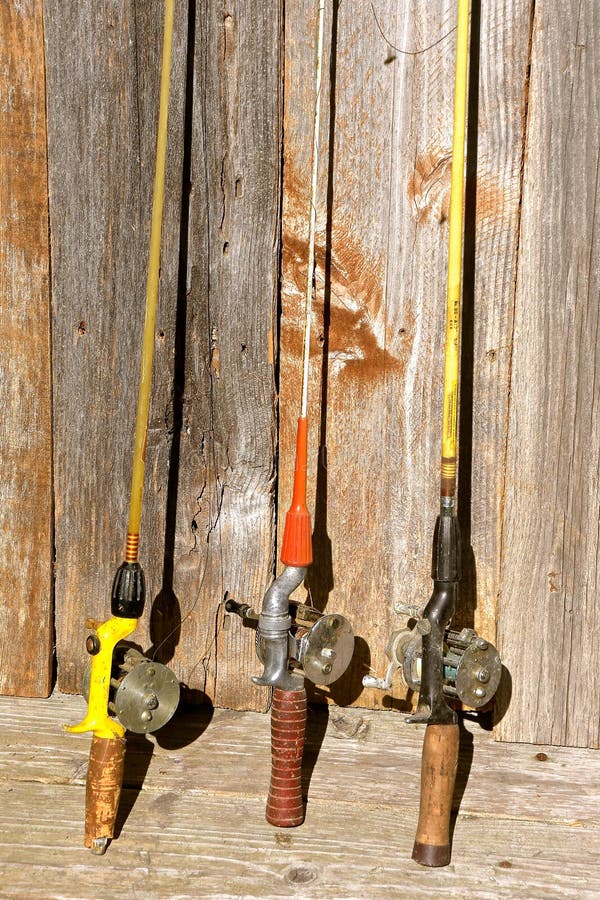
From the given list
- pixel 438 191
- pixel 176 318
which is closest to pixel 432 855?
pixel 176 318

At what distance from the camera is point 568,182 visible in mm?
2012

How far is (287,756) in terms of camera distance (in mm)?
1925

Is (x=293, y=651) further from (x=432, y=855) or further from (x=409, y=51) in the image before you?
(x=409, y=51)

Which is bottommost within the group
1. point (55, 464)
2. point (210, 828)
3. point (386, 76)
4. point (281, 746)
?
point (210, 828)

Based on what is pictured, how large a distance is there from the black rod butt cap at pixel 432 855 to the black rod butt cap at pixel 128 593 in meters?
0.71

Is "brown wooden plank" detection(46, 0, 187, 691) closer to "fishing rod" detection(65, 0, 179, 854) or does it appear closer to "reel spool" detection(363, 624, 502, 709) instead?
"fishing rod" detection(65, 0, 179, 854)

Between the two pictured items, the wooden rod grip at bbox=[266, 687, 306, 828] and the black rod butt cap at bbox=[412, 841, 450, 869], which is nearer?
the black rod butt cap at bbox=[412, 841, 450, 869]

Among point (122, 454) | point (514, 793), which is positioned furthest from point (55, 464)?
point (514, 793)

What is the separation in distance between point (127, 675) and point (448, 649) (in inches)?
24.8

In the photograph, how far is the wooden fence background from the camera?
6.68 ft

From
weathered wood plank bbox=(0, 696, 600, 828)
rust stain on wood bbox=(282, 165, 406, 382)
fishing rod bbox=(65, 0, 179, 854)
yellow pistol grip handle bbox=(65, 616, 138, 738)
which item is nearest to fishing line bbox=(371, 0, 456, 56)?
rust stain on wood bbox=(282, 165, 406, 382)

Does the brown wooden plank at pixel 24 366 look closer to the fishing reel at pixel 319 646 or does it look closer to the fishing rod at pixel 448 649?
the fishing reel at pixel 319 646

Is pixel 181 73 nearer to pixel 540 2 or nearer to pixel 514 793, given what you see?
pixel 540 2

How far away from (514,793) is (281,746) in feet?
1.69
